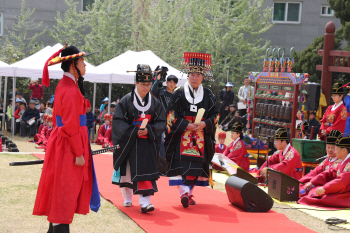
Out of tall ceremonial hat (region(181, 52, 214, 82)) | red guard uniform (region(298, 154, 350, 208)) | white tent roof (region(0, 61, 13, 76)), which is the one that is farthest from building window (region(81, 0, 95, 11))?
red guard uniform (region(298, 154, 350, 208))

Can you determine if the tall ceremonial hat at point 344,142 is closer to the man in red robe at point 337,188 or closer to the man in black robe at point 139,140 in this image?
the man in red robe at point 337,188

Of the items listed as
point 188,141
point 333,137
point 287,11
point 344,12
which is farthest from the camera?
point 287,11

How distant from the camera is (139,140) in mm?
4844

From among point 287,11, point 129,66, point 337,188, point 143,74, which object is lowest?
point 337,188

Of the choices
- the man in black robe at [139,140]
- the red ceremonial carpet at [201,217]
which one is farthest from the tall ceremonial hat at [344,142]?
the man in black robe at [139,140]

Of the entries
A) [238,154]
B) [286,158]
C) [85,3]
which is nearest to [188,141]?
[286,158]

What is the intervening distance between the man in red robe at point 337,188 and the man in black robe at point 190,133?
4.75ft

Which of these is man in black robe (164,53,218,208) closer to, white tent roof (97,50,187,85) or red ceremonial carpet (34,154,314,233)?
red ceremonial carpet (34,154,314,233)

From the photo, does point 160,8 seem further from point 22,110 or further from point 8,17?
point 22,110

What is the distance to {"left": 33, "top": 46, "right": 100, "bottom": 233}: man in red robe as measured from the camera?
3615 mm

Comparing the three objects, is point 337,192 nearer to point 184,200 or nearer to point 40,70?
point 184,200

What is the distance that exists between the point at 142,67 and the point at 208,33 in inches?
541

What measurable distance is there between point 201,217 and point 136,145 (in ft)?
3.40

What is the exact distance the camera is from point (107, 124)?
38.5 feet
